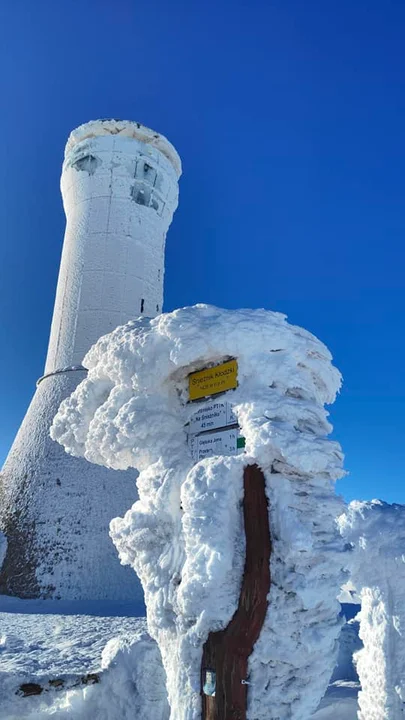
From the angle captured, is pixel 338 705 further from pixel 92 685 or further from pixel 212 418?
pixel 212 418

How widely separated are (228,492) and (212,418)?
31.0 inches

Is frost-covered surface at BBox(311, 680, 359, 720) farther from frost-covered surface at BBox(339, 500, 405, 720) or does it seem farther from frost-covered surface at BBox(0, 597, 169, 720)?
frost-covered surface at BBox(0, 597, 169, 720)

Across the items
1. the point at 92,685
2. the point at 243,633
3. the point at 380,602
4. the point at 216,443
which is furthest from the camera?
the point at 92,685

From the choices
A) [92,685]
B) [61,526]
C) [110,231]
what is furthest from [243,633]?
[110,231]

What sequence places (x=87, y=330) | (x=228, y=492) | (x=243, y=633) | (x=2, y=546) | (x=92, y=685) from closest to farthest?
(x=243, y=633) < (x=228, y=492) < (x=92, y=685) < (x=2, y=546) < (x=87, y=330)

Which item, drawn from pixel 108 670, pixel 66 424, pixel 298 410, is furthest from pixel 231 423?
pixel 108 670

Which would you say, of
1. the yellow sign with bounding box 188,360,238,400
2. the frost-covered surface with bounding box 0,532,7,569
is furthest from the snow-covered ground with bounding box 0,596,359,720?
the frost-covered surface with bounding box 0,532,7,569

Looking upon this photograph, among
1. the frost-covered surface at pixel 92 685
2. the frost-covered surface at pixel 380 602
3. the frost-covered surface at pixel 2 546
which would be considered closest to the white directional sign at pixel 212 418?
the frost-covered surface at pixel 380 602

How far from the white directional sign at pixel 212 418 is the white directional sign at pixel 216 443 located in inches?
2.6

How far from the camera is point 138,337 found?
5301 millimetres

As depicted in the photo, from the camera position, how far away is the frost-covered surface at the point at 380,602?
5.98 meters

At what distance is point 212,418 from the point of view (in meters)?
4.94

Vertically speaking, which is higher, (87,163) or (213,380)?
(87,163)

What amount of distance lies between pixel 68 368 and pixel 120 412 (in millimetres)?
11457
